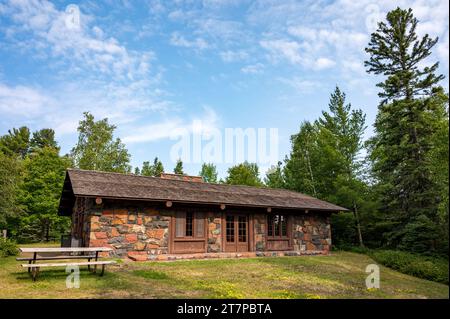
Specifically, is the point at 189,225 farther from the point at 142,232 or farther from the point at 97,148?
the point at 97,148

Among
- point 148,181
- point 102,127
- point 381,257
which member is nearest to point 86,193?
point 148,181

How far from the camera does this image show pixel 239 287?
25.7ft

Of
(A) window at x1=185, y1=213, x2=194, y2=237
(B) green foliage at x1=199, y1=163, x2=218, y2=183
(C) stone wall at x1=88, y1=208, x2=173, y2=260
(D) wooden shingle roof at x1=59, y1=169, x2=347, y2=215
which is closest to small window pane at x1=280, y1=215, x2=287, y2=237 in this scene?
(D) wooden shingle roof at x1=59, y1=169, x2=347, y2=215

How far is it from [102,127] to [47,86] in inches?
675

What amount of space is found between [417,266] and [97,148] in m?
29.4

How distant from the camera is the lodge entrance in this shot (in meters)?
15.4

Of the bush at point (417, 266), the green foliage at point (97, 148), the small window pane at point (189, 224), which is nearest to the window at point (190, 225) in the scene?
the small window pane at point (189, 224)

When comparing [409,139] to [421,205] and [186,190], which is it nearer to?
[421,205]

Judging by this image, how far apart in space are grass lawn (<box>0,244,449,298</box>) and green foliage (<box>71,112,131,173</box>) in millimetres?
22253

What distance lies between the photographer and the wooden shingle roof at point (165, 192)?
12.9 metres

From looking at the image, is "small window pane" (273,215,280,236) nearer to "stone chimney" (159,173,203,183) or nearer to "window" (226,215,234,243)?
"window" (226,215,234,243)

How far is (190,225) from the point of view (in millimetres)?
14578

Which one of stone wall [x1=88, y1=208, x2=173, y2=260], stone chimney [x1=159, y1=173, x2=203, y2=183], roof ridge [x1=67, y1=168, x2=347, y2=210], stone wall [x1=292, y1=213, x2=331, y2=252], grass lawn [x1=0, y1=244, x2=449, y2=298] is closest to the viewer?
grass lawn [x1=0, y1=244, x2=449, y2=298]
